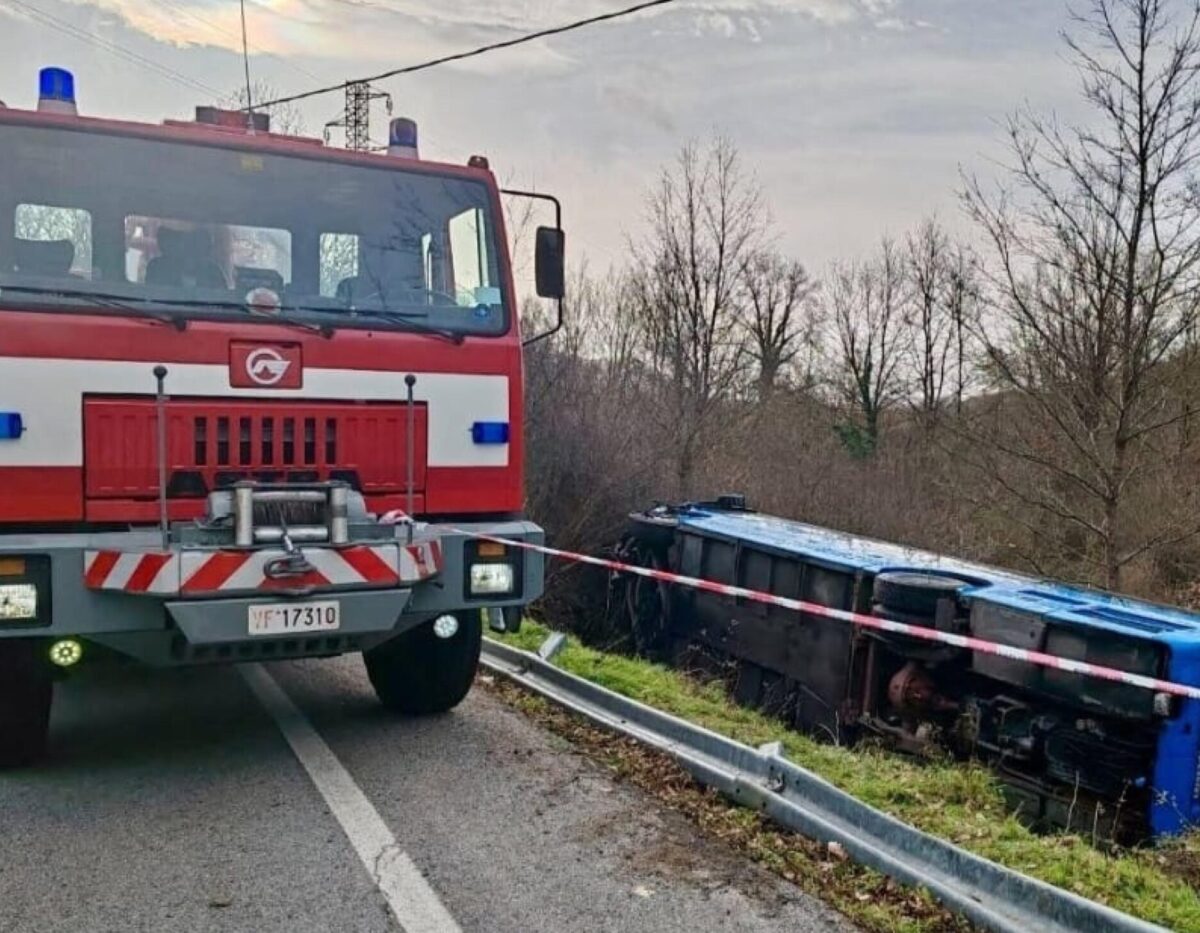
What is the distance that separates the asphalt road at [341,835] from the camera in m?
3.55

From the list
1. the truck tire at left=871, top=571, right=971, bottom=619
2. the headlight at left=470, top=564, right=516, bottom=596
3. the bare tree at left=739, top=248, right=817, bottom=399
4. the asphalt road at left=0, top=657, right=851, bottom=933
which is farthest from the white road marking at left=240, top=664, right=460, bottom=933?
the bare tree at left=739, top=248, right=817, bottom=399

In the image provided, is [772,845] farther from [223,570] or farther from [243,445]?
[243,445]

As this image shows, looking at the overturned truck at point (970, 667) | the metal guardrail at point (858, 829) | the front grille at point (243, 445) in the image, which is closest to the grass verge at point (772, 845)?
the metal guardrail at point (858, 829)

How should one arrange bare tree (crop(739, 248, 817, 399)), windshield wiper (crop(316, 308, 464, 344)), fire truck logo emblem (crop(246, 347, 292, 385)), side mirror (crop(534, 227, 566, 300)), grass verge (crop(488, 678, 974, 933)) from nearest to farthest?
grass verge (crop(488, 678, 974, 933)) → fire truck logo emblem (crop(246, 347, 292, 385)) → windshield wiper (crop(316, 308, 464, 344)) → side mirror (crop(534, 227, 566, 300)) → bare tree (crop(739, 248, 817, 399))

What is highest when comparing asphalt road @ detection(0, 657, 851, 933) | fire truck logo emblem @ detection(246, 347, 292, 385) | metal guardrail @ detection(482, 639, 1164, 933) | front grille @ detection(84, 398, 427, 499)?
fire truck logo emblem @ detection(246, 347, 292, 385)

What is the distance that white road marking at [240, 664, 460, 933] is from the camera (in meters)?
3.53

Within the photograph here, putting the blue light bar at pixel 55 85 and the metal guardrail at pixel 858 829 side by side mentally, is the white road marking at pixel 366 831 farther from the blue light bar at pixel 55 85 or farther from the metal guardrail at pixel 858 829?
the blue light bar at pixel 55 85

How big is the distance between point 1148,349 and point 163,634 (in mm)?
10790

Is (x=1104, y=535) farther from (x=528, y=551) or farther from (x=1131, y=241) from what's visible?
(x=528, y=551)

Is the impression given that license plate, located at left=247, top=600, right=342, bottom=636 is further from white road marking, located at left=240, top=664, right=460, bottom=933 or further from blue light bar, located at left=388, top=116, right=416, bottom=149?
blue light bar, located at left=388, top=116, right=416, bottom=149

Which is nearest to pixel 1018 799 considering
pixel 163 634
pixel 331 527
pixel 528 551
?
pixel 528 551

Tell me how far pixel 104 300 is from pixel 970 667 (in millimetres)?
5286

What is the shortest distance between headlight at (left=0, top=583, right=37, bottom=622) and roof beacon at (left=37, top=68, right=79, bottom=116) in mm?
2240

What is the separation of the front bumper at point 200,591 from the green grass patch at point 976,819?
193 centimetres
